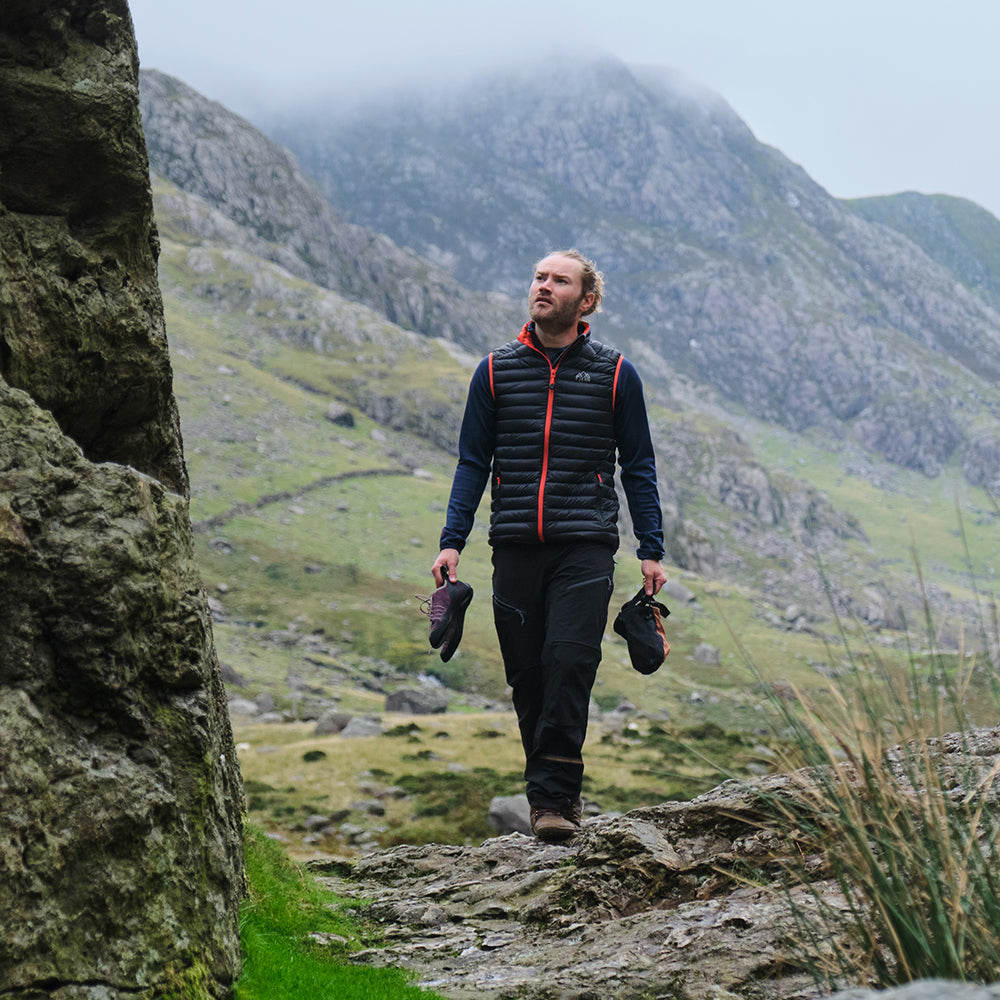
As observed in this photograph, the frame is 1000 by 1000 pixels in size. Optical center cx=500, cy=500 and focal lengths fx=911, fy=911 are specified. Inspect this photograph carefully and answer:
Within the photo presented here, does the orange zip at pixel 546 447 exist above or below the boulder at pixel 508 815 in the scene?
above

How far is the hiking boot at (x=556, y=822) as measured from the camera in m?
7.18

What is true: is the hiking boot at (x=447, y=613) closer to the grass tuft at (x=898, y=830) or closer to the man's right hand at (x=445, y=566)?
the man's right hand at (x=445, y=566)

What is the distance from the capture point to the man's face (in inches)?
272

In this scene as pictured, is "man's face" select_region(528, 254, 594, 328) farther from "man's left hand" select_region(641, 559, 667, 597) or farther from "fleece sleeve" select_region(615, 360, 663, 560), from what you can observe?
"man's left hand" select_region(641, 559, 667, 597)

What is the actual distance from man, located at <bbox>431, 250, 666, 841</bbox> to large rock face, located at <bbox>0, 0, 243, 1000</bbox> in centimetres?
232

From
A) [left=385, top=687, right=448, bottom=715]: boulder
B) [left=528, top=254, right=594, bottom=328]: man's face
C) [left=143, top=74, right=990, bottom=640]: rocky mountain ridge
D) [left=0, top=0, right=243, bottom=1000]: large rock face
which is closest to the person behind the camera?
[left=0, top=0, right=243, bottom=1000]: large rock face

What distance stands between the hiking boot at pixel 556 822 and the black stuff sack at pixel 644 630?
1317mm

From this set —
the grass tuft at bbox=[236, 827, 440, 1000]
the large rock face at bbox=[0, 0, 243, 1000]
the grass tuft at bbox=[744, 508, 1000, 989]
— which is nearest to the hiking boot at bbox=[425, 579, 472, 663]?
the large rock face at bbox=[0, 0, 243, 1000]

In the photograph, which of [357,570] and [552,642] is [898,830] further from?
[357,570]

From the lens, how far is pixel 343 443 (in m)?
107

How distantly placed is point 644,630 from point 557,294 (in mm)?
2627

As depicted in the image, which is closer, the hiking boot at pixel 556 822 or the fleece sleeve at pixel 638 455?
the fleece sleeve at pixel 638 455

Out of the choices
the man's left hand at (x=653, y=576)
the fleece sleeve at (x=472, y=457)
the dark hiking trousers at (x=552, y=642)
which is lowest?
the dark hiking trousers at (x=552, y=642)

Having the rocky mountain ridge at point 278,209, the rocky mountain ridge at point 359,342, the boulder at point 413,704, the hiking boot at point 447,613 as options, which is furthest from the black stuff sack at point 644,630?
the rocky mountain ridge at point 278,209
